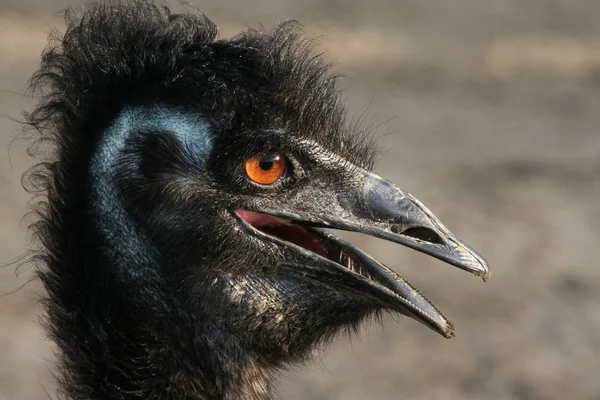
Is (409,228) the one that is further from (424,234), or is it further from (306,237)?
(306,237)

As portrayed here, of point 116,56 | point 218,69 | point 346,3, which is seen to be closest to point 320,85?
point 218,69

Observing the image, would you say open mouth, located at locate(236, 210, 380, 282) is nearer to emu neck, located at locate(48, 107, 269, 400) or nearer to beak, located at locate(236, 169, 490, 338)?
beak, located at locate(236, 169, 490, 338)

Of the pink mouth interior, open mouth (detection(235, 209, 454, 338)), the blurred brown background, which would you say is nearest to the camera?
open mouth (detection(235, 209, 454, 338))

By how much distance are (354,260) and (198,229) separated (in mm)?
451

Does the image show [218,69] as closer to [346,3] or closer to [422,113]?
[422,113]

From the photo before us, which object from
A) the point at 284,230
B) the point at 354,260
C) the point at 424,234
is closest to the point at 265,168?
the point at 284,230

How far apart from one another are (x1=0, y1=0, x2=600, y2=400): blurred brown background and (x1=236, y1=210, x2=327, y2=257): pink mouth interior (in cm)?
52

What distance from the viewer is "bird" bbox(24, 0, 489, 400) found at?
9.87 feet

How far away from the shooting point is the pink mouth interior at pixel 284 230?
3.09m

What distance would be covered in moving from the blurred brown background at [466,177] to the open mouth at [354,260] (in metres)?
0.54

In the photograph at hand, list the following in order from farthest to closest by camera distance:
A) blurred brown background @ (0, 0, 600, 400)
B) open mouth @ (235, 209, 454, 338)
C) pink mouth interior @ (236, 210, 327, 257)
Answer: blurred brown background @ (0, 0, 600, 400), pink mouth interior @ (236, 210, 327, 257), open mouth @ (235, 209, 454, 338)

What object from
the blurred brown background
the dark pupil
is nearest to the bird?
the dark pupil

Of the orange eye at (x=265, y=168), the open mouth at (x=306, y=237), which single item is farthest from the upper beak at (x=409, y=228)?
the orange eye at (x=265, y=168)

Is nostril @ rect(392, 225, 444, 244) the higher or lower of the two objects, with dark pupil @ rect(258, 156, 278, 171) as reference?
lower
